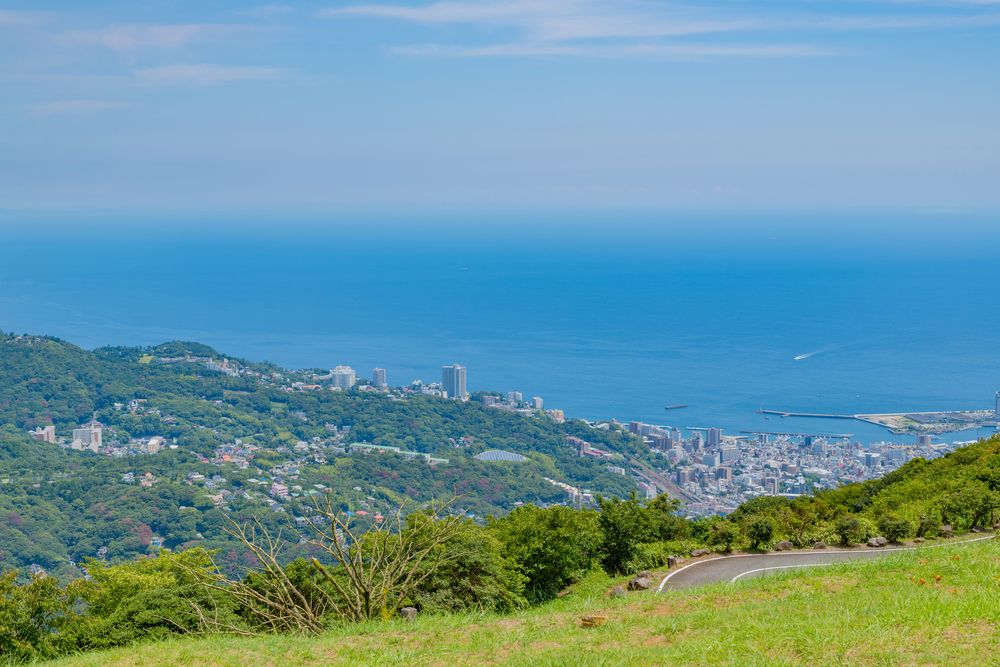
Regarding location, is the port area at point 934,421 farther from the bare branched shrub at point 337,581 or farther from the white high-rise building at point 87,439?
the bare branched shrub at point 337,581

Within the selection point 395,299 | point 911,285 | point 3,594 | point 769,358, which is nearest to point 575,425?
point 769,358

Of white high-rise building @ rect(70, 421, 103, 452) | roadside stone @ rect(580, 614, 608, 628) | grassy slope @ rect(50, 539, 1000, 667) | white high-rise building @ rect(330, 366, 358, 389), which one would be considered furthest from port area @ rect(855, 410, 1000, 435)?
roadside stone @ rect(580, 614, 608, 628)

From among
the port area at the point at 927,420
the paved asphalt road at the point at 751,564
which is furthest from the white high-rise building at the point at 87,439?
the paved asphalt road at the point at 751,564

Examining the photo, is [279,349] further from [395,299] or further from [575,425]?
[575,425]

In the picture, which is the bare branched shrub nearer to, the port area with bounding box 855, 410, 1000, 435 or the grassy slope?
the grassy slope

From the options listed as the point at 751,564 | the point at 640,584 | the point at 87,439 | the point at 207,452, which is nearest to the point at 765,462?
the point at 207,452
